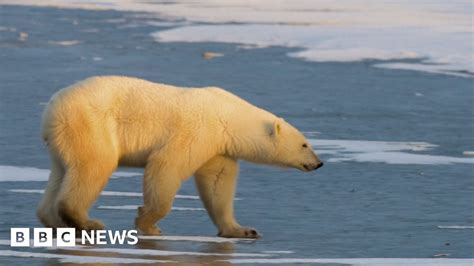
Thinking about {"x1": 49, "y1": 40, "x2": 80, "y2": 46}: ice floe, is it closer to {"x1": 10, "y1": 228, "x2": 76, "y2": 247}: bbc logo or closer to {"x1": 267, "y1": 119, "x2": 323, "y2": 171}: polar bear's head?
{"x1": 267, "y1": 119, "x2": 323, "y2": 171}: polar bear's head

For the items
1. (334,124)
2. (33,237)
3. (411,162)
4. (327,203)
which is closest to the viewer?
(33,237)

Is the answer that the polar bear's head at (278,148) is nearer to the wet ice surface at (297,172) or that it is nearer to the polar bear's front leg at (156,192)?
the wet ice surface at (297,172)

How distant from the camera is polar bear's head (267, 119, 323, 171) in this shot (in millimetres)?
9094

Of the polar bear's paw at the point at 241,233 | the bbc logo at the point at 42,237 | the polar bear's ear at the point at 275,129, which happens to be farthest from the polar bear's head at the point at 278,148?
the bbc logo at the point at 42,237

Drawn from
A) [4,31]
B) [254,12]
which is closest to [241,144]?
[4,31]

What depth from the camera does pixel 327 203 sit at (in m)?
9.92

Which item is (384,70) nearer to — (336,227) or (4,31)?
(4,31)

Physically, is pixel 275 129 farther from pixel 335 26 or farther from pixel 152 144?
pixel 335 26

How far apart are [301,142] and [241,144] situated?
44cm

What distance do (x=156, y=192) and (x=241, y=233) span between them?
1.95ft

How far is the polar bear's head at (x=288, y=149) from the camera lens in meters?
9.09

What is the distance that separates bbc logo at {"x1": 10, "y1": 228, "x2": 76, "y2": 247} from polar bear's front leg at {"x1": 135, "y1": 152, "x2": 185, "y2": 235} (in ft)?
1.45

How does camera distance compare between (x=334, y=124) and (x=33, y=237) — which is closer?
(x=33, y=237)

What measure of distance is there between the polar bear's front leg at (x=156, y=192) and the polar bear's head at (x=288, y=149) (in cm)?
76
